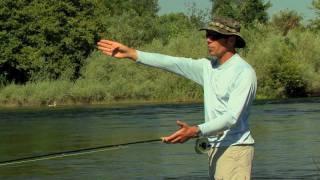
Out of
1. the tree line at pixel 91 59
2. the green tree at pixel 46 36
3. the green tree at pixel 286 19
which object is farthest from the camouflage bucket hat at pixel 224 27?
the green tree at pixel 286 19

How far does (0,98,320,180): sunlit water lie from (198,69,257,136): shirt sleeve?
11.8m

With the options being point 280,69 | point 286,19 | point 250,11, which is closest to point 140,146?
→ point 280,69

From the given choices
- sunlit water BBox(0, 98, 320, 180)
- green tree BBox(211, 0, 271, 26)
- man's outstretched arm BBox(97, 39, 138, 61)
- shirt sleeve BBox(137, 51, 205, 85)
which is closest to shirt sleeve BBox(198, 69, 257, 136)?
shirt sleeve BBox(137, 51, 205, 85)

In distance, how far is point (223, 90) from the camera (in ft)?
19.7

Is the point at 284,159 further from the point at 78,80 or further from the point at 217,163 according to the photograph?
the point at 78,80

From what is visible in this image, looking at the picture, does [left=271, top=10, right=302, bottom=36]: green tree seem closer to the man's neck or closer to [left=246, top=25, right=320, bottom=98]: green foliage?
[left=246, top=25, right=320, bottom=98]: green foliage

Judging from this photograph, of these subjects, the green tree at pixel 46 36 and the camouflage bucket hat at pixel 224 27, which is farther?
the green tree at pixel 46 36

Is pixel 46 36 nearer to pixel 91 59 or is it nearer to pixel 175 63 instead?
pixel 91 59

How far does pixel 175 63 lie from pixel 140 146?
2202 centimetres

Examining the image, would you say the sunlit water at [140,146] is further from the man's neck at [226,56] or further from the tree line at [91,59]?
the tree line at [91,59]

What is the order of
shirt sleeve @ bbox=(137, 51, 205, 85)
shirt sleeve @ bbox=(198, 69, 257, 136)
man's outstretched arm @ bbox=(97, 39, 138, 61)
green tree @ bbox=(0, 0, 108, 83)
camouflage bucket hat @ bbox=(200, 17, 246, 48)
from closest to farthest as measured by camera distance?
shirt sleeve @ bbox=(198, 69, 257, 136) → camouflage bucket hat @ bbox=(200, 17, 246, 48) → man's outstretched arm @ bbox=(97, 39, 138, 61) → shirt sleeve @ bbox=(137, 51, 205, 85) → green tree @ bbox=(0, 0, 108, 83)

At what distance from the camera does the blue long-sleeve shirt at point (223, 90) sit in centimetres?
585

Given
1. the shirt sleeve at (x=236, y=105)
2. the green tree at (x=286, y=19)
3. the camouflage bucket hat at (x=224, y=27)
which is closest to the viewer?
the shirt sleeve at (x=236, y=105)

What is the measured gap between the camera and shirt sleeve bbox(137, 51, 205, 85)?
6223 mm
